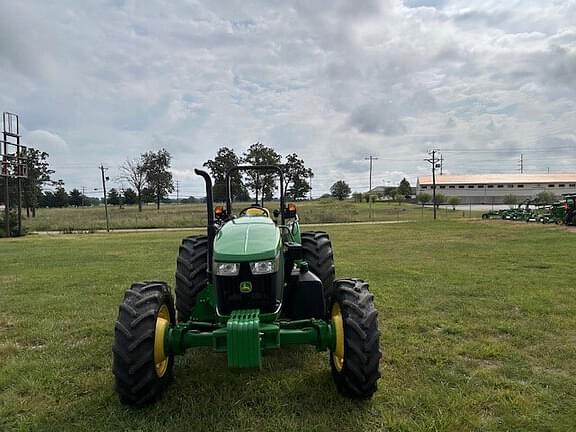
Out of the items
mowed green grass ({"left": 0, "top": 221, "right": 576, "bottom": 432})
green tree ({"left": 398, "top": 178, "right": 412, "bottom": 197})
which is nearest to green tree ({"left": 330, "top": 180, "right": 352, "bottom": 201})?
green tree ({"left": 398, "top": 178, "right": 412, "bottom": 197})

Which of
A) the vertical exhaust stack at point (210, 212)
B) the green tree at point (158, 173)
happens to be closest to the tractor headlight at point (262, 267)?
the vertical exhaust stack at point (210, 212)

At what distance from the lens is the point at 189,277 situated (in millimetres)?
4949

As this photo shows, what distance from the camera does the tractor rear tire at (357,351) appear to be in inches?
135

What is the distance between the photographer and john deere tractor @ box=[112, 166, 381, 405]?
132 inches

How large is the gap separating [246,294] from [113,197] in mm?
98282

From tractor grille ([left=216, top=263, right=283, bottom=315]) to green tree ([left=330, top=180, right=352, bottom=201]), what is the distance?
104355 millimetres

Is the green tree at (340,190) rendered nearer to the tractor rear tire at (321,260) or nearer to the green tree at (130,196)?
the green tree at (130,196)

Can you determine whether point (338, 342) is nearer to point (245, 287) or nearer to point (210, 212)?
point (245, 287)

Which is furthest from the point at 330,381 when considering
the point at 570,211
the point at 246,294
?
the point at 570,211

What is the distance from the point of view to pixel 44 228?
3747 cm

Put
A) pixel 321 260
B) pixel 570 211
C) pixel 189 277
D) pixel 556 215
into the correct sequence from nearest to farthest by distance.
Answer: pixel 189 277 < pixel 321 260 < pixel 570 211 < pixel 556 215

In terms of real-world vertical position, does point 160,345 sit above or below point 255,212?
below

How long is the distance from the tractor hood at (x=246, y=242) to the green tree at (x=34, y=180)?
2222 inches

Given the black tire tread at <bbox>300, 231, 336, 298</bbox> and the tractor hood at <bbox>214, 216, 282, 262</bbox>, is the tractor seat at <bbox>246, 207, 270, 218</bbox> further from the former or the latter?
the tractor hood at <bbox>214, 216, 282, 262</bbox>
